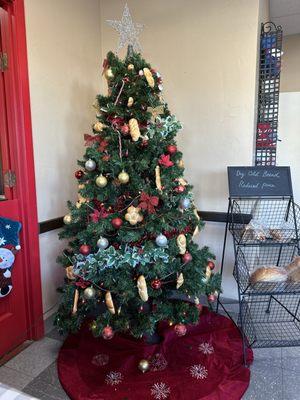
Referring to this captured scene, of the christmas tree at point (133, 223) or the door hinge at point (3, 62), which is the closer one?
the christmas tree at point (133, 223)

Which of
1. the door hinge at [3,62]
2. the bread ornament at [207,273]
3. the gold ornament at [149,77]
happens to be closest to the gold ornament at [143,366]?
the bread ornament at [207,273]

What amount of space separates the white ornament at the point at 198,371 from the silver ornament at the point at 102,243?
0.87 metres

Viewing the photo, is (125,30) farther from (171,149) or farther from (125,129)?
(171,149)

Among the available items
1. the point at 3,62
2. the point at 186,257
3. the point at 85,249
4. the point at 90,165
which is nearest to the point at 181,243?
the point at 186,257

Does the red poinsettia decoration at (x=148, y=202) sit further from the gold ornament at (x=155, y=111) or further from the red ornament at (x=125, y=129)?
the gold ornament at (x=155, y=111)

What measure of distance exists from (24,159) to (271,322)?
210cm

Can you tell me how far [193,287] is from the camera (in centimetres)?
172

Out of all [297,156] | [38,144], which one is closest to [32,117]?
[38,144]

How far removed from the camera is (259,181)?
208cm

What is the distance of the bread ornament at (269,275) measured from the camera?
1.77 meters

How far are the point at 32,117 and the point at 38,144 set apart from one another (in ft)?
0.59

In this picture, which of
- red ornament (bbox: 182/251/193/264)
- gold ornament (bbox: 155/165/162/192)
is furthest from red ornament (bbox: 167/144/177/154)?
red ornament (bbox: 182/251/193/264)

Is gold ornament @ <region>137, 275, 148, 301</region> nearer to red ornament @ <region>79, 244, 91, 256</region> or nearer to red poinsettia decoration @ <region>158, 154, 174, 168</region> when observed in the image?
red ornament @ <region>79, 244, 91, 256</region>

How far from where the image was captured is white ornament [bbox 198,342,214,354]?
1.84 m
